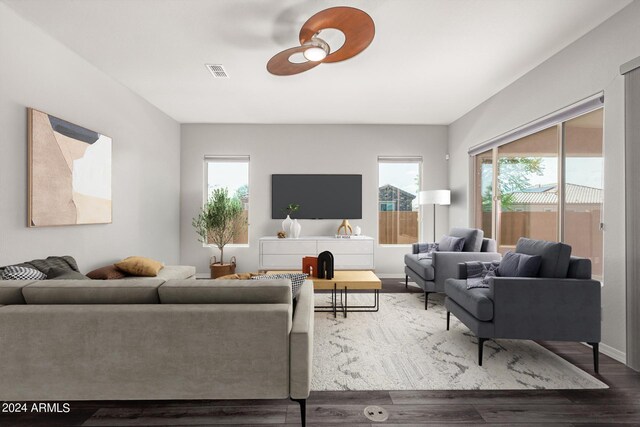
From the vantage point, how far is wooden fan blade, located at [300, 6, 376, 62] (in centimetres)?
213

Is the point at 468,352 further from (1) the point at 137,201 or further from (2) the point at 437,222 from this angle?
(1) the point at 137,201

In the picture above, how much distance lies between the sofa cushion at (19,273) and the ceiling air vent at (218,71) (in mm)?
2460

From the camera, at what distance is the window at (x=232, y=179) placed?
19.3 ft

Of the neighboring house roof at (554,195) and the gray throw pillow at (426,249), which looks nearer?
the neighboring house roof at (554,195)

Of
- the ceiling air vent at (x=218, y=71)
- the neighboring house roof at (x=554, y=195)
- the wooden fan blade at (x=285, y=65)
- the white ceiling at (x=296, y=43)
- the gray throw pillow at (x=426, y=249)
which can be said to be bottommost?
the gray throw pillow at (x=426, y=249)

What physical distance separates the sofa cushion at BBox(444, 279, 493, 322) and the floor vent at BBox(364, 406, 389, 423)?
3.51 ft

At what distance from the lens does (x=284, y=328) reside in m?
1.69

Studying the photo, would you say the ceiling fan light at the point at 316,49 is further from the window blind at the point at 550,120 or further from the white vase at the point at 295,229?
the white vase at the point at 295,229

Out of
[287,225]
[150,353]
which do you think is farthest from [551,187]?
[150,353]

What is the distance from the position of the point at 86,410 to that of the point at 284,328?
1.34 metres

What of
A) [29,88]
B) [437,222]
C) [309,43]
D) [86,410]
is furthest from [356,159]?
[86,410]

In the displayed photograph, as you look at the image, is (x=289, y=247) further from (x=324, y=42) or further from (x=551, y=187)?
(x=551, y=187)

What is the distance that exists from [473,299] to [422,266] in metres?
1.56

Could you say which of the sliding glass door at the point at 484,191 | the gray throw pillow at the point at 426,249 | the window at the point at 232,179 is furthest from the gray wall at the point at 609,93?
the window at the point at 232,179
